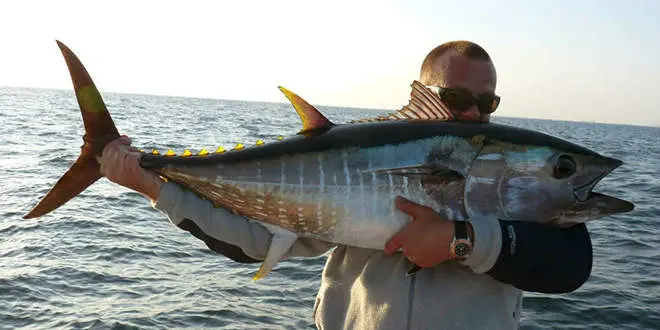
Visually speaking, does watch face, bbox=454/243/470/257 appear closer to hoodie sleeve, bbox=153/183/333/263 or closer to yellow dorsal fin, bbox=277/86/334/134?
hoodie sleeve, bbox=153/183/333/263

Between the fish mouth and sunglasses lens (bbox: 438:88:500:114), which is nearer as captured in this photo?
the fish mouth

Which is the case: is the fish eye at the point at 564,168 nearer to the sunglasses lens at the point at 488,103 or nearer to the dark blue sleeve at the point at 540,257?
the dark blue sleeve at the point at 540,257

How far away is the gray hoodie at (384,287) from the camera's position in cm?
274

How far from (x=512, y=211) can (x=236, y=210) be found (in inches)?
50.2

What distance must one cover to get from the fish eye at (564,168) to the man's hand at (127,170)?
183 centimetres

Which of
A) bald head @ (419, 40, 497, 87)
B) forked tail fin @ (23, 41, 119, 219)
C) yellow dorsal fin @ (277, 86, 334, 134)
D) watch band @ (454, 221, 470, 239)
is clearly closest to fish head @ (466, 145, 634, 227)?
watch band @ (454, 221, 470, 239)

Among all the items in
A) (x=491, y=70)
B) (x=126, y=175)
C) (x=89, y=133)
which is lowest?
(x=126, y=175)

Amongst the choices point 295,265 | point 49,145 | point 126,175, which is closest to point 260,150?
point 126,175

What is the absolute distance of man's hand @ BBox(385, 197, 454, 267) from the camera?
250 centimetres

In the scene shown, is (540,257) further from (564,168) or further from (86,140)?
(86,140)

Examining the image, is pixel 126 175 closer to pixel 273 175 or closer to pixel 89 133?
pixel 89 133

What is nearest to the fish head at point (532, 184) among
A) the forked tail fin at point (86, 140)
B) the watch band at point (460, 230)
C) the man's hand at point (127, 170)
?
the watch band at point (460, 230)

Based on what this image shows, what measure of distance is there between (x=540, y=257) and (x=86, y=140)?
2.16 metres

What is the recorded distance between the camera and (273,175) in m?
2.84
